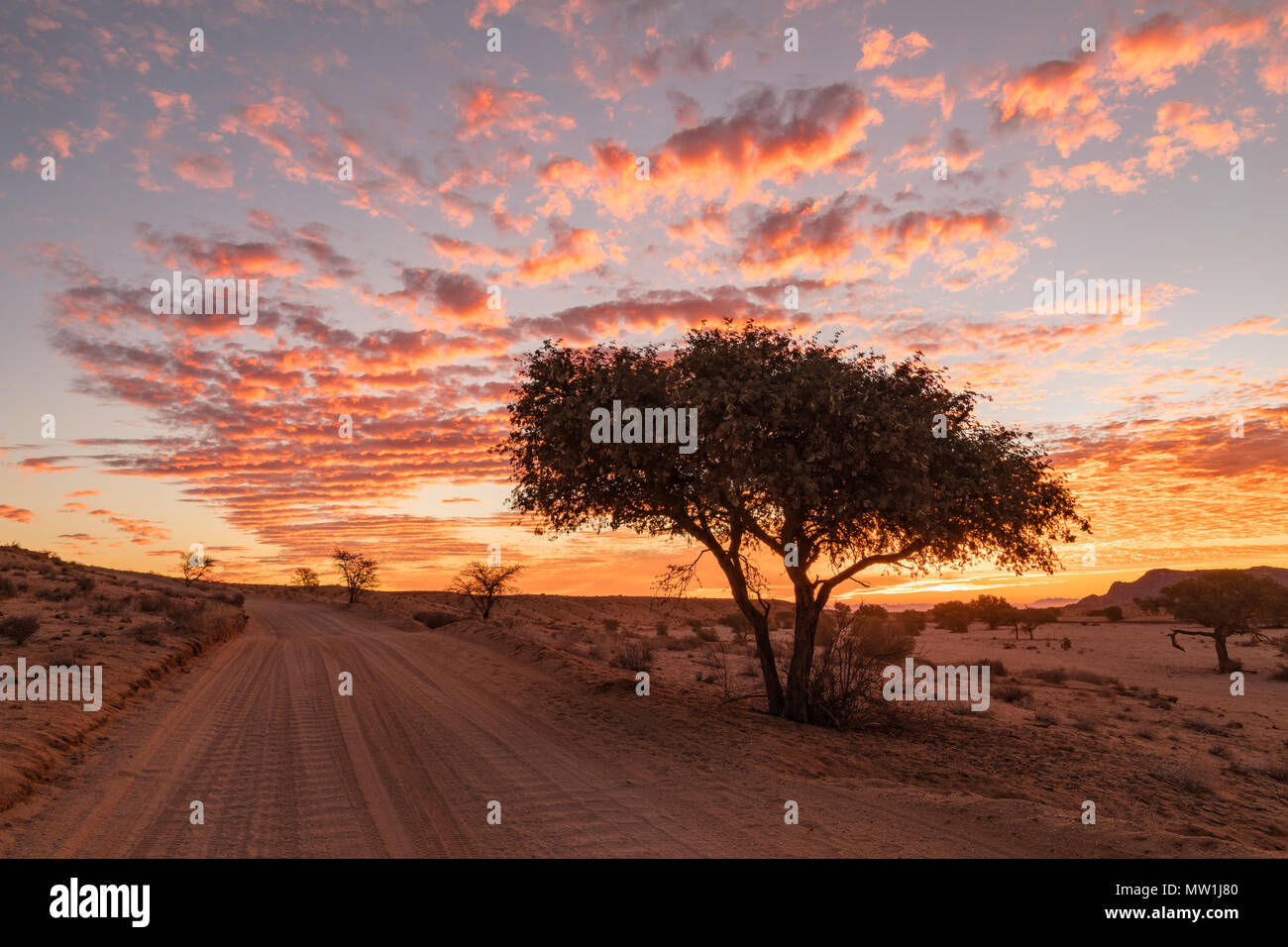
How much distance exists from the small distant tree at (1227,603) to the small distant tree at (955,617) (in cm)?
3235

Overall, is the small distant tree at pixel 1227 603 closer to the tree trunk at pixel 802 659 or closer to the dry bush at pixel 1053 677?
the dry bush at pixel 1053 677

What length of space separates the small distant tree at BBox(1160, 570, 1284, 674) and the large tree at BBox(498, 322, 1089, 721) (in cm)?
2767

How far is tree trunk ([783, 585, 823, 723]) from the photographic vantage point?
1677 centimetres

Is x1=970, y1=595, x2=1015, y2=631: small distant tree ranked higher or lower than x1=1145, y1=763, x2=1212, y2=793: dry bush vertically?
lower

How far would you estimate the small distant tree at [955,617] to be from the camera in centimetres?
7136

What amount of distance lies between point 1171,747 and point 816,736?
1033 cm

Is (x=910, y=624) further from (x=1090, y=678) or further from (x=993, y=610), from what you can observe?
(x=1090, y=678)

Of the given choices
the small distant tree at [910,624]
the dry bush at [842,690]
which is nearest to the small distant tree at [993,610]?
the small distant tree at [910,624]

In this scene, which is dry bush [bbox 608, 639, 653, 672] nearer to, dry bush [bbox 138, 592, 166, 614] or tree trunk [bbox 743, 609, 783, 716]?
tree trunk [bbox 743, 609, 783, 716]

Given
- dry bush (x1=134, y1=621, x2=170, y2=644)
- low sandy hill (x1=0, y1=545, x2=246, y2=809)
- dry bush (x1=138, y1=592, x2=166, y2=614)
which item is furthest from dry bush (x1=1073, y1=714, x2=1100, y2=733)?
dry bush (x1=138, y1=592, x2=166, y2=614)
